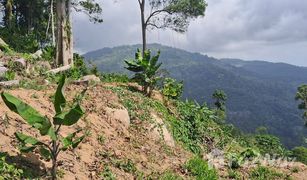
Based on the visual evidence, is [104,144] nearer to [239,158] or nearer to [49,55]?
[239,158]

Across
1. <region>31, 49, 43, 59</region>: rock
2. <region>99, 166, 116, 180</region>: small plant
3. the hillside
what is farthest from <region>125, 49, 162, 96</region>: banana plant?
<region>99, 166, 116, 180</region>: small plant

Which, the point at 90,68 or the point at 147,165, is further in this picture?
the point at 90,68

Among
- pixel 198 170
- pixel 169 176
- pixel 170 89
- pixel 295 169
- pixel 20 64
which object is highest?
pixel 20 64

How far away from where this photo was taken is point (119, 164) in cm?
1091

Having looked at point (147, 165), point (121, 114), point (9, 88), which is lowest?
point (147, 165)

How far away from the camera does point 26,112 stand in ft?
26.4

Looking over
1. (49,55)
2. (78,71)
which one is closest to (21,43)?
(49,55)

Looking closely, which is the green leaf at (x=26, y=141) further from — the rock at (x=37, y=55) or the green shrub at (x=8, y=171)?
the rock at (x=37, y=55)

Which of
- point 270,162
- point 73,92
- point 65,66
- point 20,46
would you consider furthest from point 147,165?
point 20,46

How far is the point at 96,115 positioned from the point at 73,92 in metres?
1.28

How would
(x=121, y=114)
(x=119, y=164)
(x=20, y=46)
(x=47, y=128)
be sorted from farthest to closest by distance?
(x=20, y=46) < (x=121, y=114) < (x=119, y=164) < (x=47, y=128)

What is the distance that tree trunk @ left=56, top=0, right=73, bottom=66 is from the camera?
20.7m

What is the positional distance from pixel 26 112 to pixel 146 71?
1065 cm

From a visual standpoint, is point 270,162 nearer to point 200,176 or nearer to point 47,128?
point 200,176
